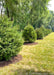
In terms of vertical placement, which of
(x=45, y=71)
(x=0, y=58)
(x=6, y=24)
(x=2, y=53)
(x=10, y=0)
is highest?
(x=10, y=0)

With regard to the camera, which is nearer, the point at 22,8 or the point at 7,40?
the point at 7,40

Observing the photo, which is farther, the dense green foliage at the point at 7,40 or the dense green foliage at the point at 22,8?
the dense green foliage at the point at 22,8

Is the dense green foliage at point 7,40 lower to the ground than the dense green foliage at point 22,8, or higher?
lower

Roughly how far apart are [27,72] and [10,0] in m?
7.46

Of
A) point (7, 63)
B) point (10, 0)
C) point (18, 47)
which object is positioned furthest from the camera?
point (10, 0)

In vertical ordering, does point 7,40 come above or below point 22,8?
below

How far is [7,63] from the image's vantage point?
4.23 meters

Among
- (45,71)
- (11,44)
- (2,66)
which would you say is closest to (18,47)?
(11,44)

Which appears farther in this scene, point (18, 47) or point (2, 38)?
point (18, 47)

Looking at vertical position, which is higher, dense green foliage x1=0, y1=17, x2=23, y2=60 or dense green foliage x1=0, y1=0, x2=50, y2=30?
dense green foliage x1=0, y1=0, x2=50, y2=30

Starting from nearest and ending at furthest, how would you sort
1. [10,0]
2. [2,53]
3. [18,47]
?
[2,53], [18,47], [10,0]

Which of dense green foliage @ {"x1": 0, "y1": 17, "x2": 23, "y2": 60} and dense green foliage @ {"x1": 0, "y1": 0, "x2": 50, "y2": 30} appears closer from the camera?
dense green foliage @ {"x1": 0, "y1": 17, "x2": 23, "y2": 60}

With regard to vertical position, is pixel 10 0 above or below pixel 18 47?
above

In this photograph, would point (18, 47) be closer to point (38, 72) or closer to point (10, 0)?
point (38, 72)
